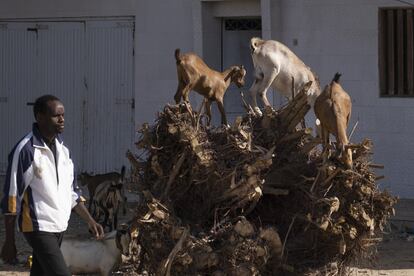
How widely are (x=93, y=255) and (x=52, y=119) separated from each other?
2647mm

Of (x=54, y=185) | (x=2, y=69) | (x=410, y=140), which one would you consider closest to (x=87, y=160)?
(x=2, y=69)

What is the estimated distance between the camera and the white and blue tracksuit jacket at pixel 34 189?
6184 mm

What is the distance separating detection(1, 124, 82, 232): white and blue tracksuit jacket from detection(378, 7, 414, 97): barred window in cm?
696

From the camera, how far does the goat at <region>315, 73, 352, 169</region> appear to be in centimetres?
762

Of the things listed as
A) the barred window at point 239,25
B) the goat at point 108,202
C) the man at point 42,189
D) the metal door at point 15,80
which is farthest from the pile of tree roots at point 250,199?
the metal door at point 15,80

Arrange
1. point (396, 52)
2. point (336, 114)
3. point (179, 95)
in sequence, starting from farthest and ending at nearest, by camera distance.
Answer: point (396, 52)
point (179, 95)
point (336, 114)

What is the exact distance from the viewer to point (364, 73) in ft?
40.8

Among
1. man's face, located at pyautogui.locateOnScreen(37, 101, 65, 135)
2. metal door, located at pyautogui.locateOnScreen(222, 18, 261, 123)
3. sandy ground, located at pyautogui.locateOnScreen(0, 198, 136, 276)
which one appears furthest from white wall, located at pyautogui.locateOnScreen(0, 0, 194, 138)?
man's face, located at pyautogui.locateOnScreen(37, 101, 65, 135)

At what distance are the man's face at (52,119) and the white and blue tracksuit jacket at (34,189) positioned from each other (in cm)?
7

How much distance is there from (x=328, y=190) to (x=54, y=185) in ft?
8.08

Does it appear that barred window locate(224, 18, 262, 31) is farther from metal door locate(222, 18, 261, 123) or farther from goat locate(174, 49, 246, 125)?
goat locate(174, 49, 246, 125)

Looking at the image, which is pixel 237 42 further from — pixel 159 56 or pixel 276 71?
pixel 276 71

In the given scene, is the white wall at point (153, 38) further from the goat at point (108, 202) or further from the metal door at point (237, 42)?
the goat at point (108, 202)

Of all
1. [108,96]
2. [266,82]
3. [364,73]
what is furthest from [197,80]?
[108,96]
